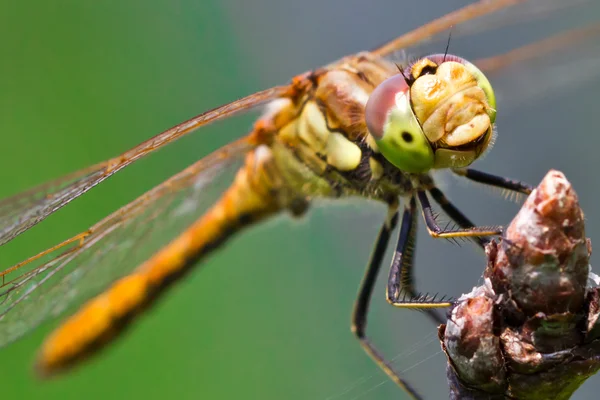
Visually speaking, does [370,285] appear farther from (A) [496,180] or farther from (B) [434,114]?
(B) [434,114]

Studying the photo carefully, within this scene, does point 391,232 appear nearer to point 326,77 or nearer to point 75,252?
point 326,77

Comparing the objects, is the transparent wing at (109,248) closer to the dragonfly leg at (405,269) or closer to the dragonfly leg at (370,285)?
the dragonfly leg at (370,285)

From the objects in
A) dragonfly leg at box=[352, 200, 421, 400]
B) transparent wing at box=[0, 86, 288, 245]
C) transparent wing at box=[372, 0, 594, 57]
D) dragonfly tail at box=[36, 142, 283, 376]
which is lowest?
dragonfly leg at box=[352, 200, 421, 400]

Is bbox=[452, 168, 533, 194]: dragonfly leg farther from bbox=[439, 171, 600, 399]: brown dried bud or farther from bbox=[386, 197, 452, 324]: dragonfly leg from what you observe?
bbox=[439, 171, 600, 399]: brown dried bud

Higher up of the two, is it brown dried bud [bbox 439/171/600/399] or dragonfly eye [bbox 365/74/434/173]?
dragonfly eye [bbox 365/74/434/173]

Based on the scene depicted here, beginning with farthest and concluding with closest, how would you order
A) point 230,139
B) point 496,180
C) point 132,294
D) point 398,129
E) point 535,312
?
point 230,139
point 132,294
point 496,180
point 398,129
point 535,312

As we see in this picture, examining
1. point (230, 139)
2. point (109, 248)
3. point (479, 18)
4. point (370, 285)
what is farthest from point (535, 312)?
point (230, 139)

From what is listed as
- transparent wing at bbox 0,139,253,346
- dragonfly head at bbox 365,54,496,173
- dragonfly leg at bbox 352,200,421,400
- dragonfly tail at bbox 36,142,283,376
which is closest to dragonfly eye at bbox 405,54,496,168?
dragonfly head at bbox 365,54,496,173
